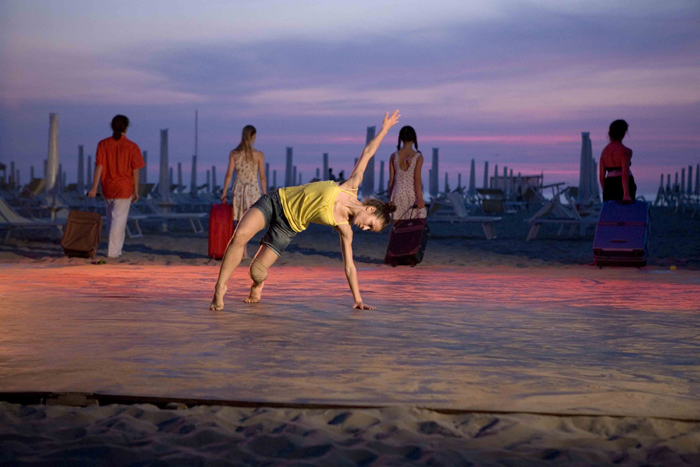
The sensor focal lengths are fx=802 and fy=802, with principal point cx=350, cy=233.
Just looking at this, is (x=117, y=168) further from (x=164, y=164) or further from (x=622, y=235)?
(x=164, y=164)

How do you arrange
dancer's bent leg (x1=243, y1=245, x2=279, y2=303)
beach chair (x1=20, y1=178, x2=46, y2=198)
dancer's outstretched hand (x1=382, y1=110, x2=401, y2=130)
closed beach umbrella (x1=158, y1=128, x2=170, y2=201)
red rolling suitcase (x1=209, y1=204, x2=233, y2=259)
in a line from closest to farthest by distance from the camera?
dancer's bent leg (x1=243, y1=245, x2=279, y2=303) < dancer's outstretched hand (x1=382, y1=110, x2=401, y2=130) < red rolling suitcase (x1=209, y1=204, x2=233, y2=259) < closed beach umbrella (x1=158, y1=128, x2=170, y2=201) < beach chair (x1=20, y1=178, x2=46, y2=198)

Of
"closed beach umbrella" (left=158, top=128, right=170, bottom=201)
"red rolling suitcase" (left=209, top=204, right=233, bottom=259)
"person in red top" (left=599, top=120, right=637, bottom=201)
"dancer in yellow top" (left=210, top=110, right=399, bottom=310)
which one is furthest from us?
"closed beach umbrella" (left=158, top=128, right=170, bottom=201)

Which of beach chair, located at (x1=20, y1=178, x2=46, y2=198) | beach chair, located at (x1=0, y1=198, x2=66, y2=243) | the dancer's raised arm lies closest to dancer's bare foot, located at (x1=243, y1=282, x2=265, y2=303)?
the dancer's raised arm

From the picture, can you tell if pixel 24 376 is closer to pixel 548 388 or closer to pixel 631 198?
pixel 548 388

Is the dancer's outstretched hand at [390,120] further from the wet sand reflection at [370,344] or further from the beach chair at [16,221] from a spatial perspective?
the beach chair at [16,221]

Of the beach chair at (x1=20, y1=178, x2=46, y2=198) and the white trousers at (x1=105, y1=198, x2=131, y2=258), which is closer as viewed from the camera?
the white trousers at (x1=105, y1=198, x2=131, y2=258)

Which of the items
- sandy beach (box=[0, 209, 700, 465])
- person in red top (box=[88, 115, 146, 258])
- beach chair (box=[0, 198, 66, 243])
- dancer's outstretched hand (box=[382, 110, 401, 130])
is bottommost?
sandy beach (box=[0, 209, 700, 465])

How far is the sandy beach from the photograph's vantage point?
7.93 ft

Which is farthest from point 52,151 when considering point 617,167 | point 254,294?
point 254,294

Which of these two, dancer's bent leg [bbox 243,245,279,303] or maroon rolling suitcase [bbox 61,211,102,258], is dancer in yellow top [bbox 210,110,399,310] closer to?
dancer's bent leg [bbox 243,245,279,303]

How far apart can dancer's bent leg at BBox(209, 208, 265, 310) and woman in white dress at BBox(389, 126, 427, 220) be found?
3.97 meters

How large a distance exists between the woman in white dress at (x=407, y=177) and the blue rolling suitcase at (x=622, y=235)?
6.68 feet

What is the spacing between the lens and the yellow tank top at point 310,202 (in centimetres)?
509

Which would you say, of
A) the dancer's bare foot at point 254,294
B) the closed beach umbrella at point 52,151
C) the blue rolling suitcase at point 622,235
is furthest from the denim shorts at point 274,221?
the closed beach umbrella at point 52,151
